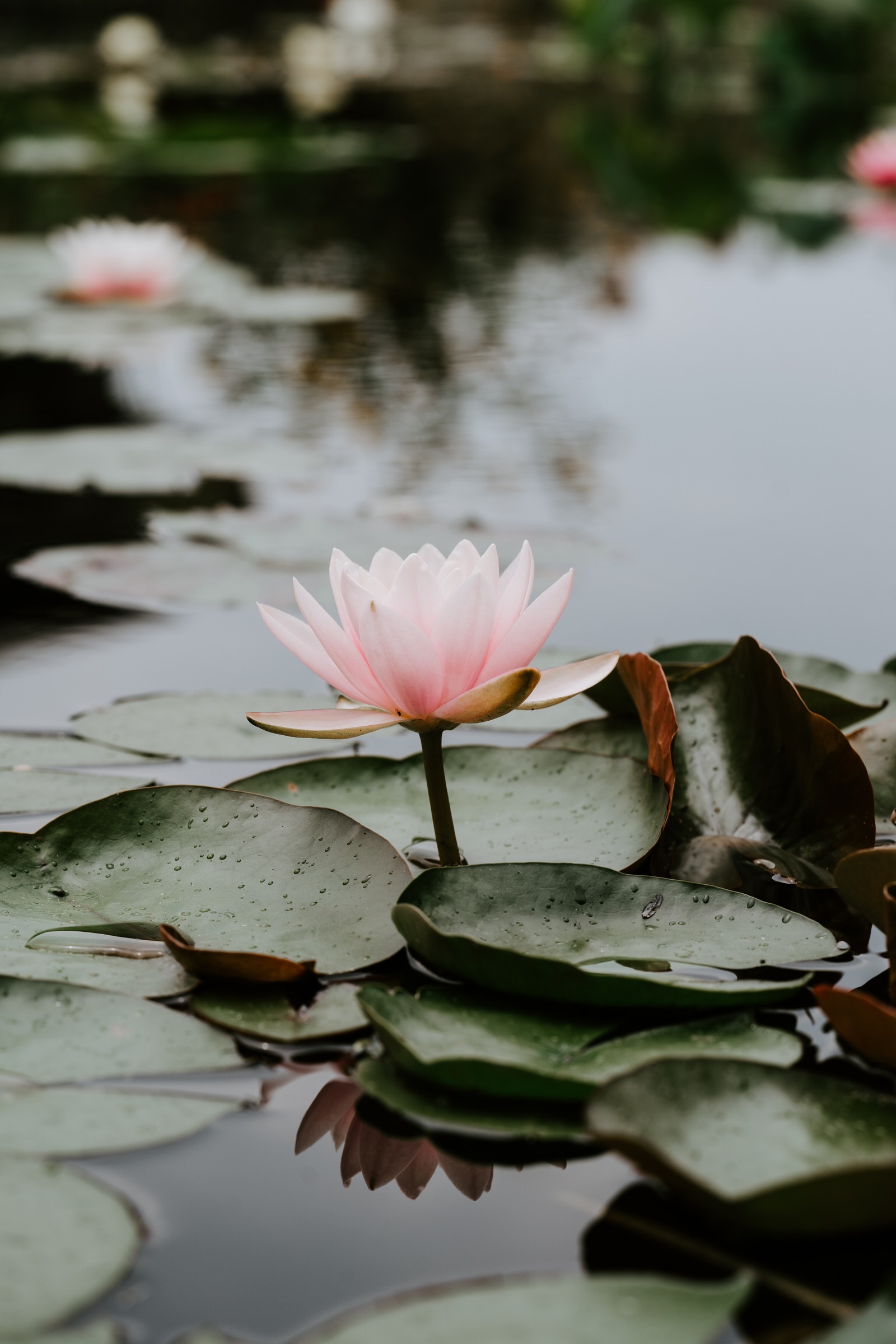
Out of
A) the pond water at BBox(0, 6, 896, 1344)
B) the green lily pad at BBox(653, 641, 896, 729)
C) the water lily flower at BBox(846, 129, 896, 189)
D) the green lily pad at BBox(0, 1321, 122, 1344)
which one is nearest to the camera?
the green lily pad at BBox(0, 1321, 122, 1344)

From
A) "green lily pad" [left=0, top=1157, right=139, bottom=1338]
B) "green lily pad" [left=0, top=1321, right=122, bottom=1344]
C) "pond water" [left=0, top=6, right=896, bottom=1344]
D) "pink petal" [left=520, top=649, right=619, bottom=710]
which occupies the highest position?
"pink petal" [left=520, top=649, right=619, bottom=710]

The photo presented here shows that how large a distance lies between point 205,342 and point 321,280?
28.9 inches

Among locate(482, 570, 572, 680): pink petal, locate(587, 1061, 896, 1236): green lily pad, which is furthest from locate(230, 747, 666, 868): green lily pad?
locate(587, 1061, 896, 1236): green lily pad

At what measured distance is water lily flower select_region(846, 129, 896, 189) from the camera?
4.66 m

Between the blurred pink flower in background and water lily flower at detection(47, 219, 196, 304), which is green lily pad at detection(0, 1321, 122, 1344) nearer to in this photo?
the blurred pink flower in background

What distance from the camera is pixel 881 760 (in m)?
0.99

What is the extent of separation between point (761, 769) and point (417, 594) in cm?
28

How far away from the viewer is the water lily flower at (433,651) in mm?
792

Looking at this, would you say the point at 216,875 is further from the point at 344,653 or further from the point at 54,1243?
the point at 54,1243

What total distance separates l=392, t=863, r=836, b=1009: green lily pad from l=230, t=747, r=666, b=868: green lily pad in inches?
2.5

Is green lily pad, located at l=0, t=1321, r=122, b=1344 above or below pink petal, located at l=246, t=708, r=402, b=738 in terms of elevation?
below

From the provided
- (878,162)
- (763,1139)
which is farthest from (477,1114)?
(878,162)

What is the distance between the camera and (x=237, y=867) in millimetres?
868

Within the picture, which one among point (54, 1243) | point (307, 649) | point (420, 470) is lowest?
point (420, 470)
